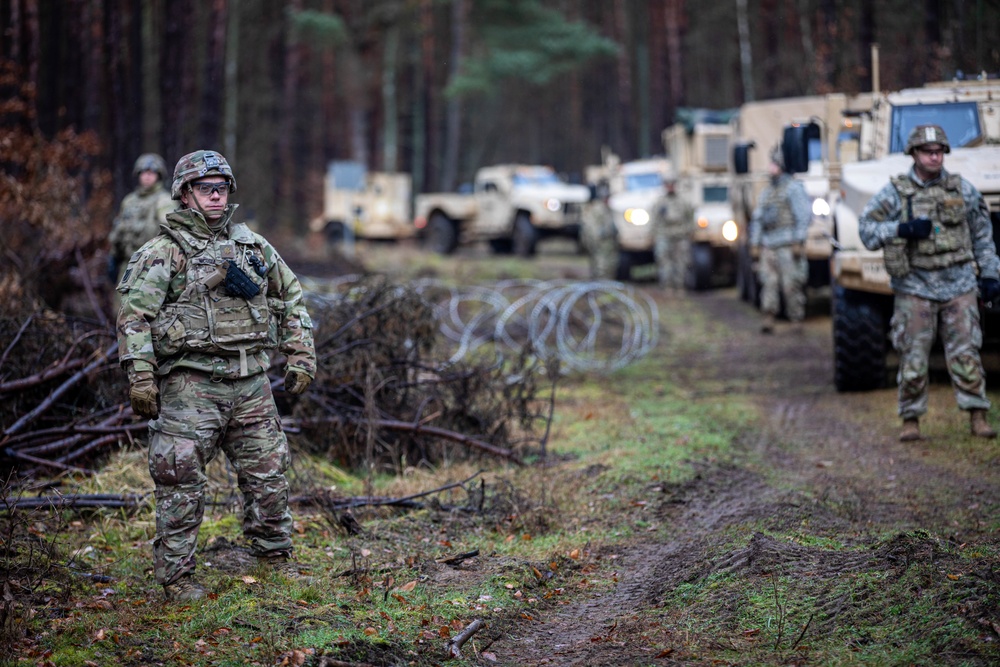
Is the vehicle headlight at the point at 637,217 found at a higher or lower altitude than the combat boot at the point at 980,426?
higher

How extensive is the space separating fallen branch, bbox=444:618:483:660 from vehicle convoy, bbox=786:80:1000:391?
5.38 m

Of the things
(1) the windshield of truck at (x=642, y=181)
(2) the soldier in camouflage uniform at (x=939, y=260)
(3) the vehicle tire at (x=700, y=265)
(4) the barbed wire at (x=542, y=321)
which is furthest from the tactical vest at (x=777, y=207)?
(1) the windshield of truck at (x=642, y=181)

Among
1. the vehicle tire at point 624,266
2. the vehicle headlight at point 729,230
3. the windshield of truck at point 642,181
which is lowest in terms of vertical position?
the vehicle tire at point 624,266

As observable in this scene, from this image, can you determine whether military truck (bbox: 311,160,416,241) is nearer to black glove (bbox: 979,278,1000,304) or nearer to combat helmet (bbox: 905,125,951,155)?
combat helmet (bbox: 905,125,951,155)

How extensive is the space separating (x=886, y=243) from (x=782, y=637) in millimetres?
3960

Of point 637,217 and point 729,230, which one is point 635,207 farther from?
point 729,230

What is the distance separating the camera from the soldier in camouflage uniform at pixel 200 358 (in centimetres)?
501

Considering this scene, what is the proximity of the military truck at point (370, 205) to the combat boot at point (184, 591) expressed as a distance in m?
25.4

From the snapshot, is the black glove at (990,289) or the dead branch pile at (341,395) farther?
the black glove at (990,289)

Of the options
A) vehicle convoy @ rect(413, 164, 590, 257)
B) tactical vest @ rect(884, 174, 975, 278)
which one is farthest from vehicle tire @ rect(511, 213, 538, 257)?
tactical vest @ rect(884, 174, 975, 278)

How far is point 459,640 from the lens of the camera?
15.0 ft

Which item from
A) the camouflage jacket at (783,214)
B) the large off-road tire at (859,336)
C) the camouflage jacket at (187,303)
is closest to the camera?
the camouflage jacket at (187,303)

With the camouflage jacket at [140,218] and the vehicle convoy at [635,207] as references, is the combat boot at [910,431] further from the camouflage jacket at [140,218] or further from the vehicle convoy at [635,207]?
the vehicle convoy at [635,207]

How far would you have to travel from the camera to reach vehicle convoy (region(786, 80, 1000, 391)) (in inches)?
353
